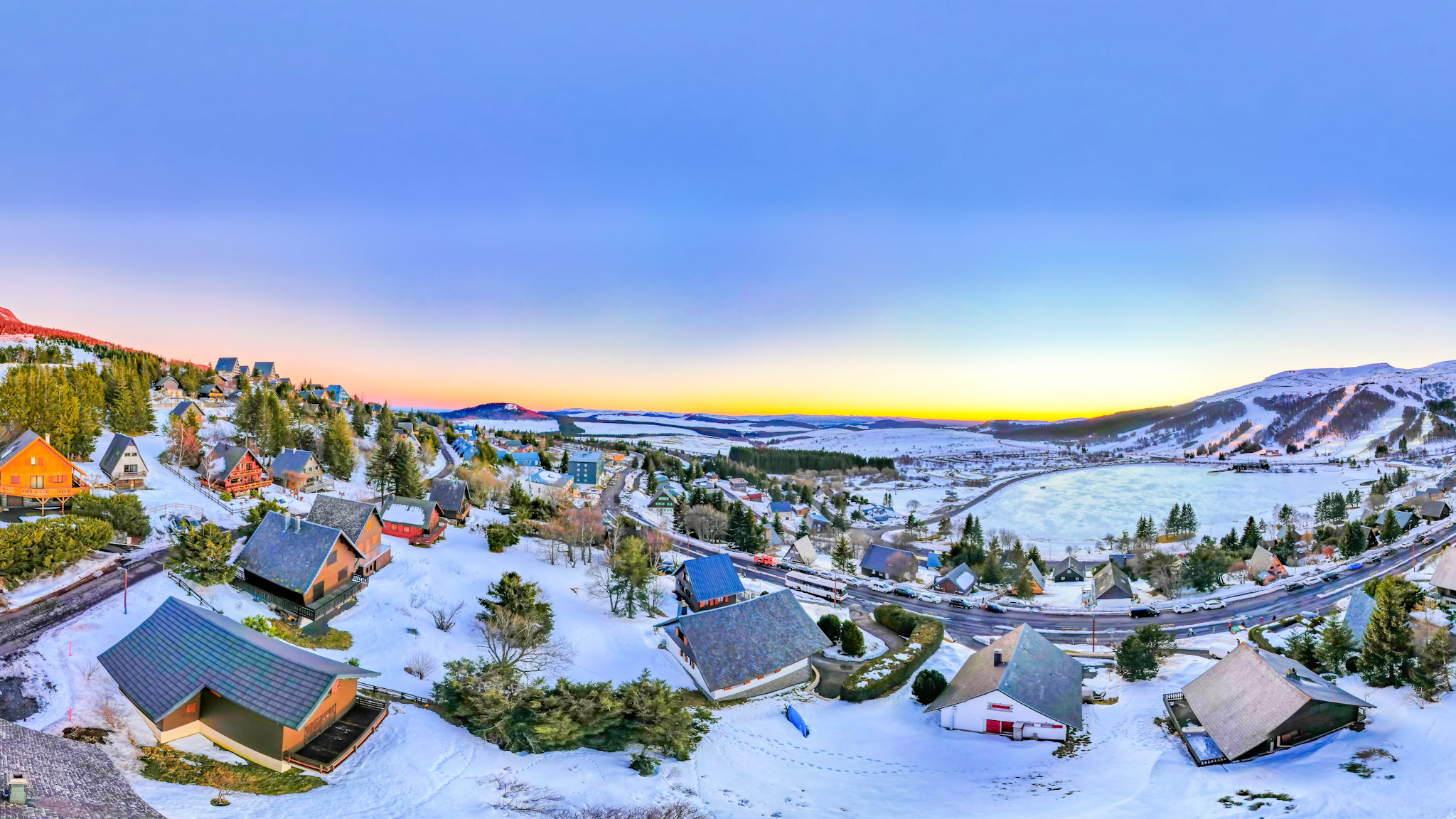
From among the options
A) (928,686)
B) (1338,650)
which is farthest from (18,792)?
(1338,650)

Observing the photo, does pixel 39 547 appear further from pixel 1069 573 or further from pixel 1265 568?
pixel 1265 568

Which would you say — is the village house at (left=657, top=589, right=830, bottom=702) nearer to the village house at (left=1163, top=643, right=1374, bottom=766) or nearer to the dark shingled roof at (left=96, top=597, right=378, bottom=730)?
the dark shingled roof at (left=96, top=597, right=378, bottom=730)

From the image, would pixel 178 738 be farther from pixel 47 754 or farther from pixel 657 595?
pixel 657 595

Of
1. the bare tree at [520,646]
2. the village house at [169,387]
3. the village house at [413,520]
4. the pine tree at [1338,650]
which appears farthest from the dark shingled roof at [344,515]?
the village house at [169,387]

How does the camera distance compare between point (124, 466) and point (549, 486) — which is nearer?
point (124, 466)

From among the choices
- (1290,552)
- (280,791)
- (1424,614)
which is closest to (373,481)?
(280,791)

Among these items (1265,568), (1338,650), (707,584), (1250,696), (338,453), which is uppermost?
(338,453)

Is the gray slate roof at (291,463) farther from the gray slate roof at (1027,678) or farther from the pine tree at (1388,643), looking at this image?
the pine tree at (1388,643)
